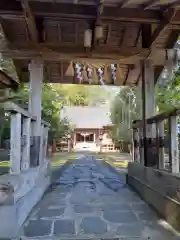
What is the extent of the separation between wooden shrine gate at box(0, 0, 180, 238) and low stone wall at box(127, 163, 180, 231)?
1 centimetres

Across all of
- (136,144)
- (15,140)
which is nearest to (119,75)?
(136,144)

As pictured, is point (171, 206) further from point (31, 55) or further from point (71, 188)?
point (31, 55)

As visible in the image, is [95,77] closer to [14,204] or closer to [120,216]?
[120,216]

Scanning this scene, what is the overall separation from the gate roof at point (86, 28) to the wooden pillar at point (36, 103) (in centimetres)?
22

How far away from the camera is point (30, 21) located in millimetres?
3994

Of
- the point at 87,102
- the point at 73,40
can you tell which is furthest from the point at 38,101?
the point at 87,102

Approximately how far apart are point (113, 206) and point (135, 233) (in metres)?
1.12

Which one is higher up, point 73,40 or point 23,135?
point 73,40

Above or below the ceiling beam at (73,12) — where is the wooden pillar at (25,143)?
below

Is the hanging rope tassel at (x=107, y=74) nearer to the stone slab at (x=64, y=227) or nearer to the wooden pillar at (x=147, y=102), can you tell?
the wooden pillar at (x=147, y=102)

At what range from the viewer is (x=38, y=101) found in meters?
4.72

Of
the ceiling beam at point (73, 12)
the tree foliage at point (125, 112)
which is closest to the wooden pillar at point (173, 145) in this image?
the ceiling beam at point (73, 12)

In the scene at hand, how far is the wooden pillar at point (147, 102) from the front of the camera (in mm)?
4641

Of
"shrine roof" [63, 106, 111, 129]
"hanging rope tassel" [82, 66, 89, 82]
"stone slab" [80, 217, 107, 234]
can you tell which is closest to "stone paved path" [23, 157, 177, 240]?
"stone slab" [80, 217, 107, 234]
